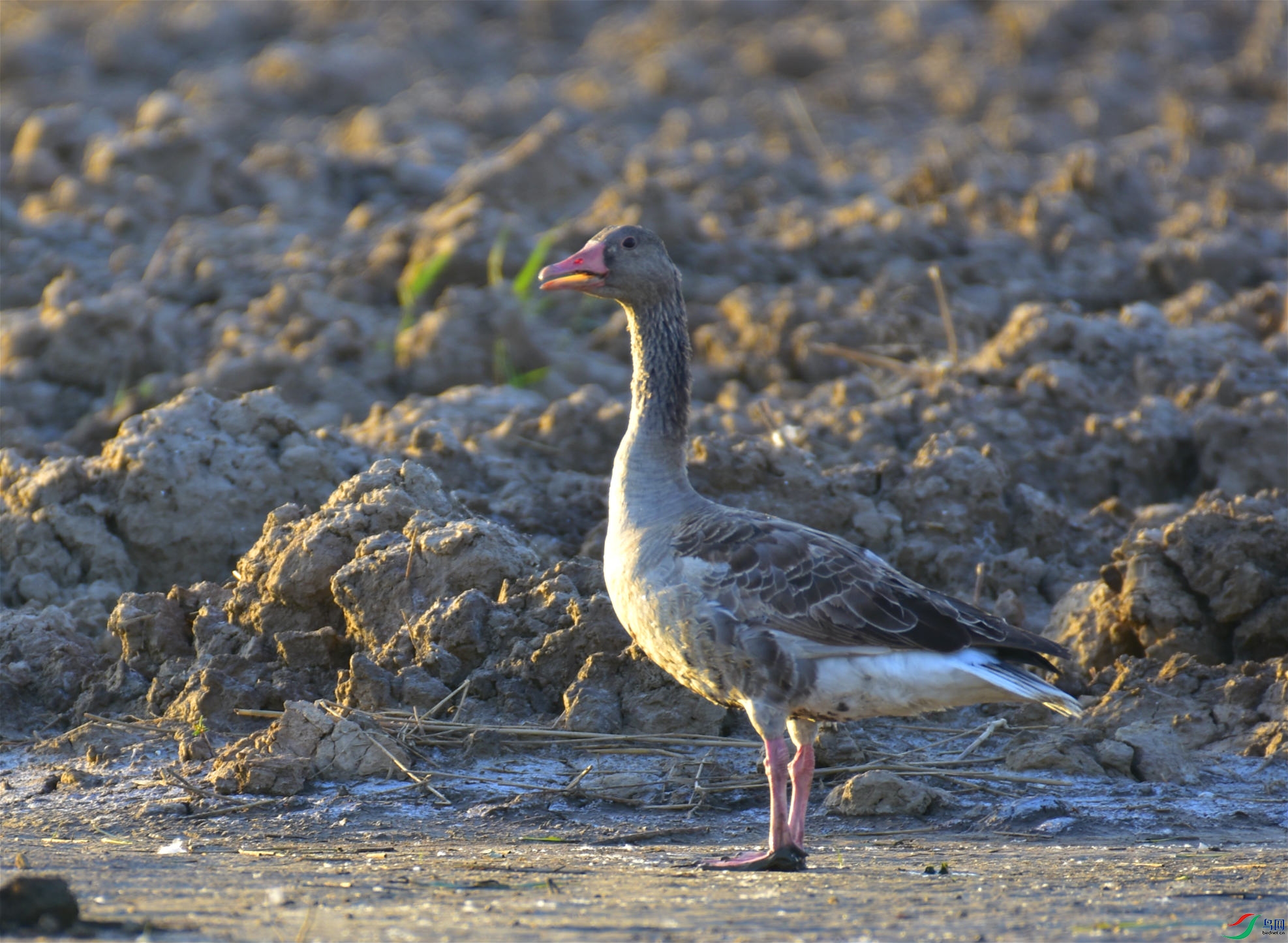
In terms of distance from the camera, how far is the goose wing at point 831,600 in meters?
6.19

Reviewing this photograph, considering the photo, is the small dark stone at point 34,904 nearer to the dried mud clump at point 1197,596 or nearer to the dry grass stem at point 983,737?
the dry grass stem at point 983,737

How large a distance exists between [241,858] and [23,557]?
11.6ft

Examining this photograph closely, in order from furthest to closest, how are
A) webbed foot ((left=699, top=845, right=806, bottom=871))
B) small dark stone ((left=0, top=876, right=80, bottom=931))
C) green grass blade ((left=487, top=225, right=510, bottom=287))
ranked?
green grass blade ((left=487, top=225, right=510, bottom=287)) → webbed foot ((left=699, top=845, right=806, bottom=871)) → small dark stone ((left=0, top=876, right=80, bottom=931))

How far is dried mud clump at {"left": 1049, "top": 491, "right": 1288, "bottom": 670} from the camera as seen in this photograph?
310 inches

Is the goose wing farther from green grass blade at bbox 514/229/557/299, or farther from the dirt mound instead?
green grass blade at bbox 514/229/557/299

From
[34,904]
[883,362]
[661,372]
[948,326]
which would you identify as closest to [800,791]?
[661,372]

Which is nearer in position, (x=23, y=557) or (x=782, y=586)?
(x=782, y=586)

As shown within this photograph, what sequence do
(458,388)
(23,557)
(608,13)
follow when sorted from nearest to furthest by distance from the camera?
(23,557) → (458,388) → (608,13)

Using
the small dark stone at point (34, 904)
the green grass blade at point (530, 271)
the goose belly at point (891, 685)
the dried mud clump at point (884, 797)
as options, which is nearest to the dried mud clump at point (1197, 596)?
the dried mud clump at point (884, 797)

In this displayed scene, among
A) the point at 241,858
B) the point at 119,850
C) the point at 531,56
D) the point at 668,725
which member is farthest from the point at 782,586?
the point at 531,56

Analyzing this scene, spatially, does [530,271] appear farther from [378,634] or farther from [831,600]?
[831,600]

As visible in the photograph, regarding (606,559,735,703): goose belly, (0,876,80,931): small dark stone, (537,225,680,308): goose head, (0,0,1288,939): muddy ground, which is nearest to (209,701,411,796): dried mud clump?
(0,0,1288,939): muddy ground

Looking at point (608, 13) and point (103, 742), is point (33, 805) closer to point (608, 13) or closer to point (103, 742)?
point (103, 742)

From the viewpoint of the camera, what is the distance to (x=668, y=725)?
7.43 metres
